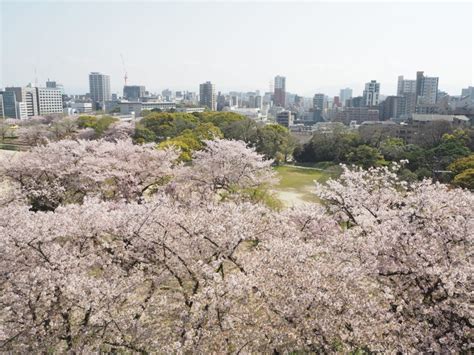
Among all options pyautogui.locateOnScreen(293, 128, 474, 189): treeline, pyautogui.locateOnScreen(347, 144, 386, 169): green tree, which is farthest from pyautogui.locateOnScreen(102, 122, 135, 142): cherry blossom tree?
pyautogui.locateOnScreen(347, 144, 386, 169): green tree

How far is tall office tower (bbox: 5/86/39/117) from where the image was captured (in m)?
109

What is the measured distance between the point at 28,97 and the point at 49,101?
331 inches

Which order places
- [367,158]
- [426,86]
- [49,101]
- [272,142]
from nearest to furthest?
[367,158]
[272,142]
[49,101]
[426,86]

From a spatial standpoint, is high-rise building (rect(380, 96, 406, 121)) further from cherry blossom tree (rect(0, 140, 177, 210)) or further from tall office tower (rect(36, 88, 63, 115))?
cherry blossom tree (rect(0, 140, 177, 210))

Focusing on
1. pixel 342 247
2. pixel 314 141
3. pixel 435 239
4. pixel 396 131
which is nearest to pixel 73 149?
pixel 342 247

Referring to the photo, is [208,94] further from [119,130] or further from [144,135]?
[144,135]

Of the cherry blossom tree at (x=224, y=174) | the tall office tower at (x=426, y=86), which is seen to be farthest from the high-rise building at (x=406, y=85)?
the cherry blossom tree at (x=224, y=174)

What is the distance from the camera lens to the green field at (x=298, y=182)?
24.2 meters

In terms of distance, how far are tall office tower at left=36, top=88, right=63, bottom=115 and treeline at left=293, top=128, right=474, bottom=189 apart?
9934 centimetres

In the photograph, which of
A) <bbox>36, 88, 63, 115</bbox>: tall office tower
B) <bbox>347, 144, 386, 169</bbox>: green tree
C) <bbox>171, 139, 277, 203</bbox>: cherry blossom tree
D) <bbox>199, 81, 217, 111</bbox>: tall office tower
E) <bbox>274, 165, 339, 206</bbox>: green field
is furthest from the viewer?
<bbox>199, 81, 217, 111</bbox>: tall office tower

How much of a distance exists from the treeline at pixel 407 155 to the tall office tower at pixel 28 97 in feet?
317

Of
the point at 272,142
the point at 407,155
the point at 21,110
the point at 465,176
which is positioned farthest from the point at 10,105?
the point at 465,176

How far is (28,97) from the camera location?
112m

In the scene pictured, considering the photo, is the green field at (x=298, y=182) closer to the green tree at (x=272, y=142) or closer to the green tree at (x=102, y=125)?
the green tree at (x=272, y=142)
